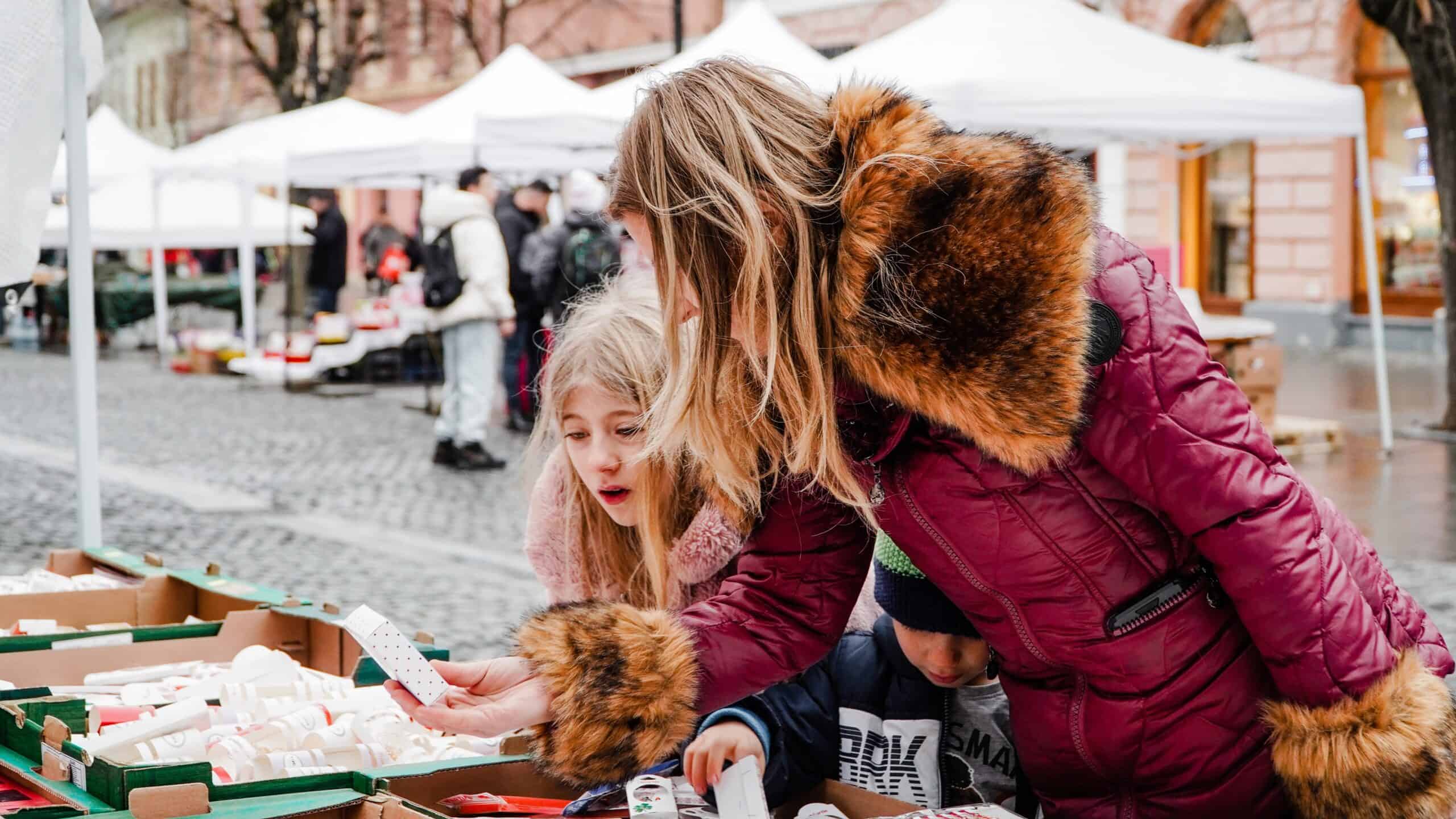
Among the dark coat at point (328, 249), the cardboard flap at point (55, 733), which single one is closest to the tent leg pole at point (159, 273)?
the dark coat at point (328, 249)

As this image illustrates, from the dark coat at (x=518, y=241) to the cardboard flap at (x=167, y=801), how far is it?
945 cm

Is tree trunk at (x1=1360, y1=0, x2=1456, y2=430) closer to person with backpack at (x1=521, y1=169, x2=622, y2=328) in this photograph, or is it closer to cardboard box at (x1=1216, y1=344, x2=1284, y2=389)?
cardboard box at (x1=1216, y1=344, x2=1284, y2=389)

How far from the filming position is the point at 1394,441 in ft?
33.2

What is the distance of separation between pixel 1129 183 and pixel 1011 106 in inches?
479

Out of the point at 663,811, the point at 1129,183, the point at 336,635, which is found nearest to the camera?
the point at 663,811

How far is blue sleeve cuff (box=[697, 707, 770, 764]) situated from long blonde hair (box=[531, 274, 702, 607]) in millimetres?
299

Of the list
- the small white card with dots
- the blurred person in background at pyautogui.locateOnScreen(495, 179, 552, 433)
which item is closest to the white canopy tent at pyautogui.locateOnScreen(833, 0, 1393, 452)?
the blurred person in background at pyautogui.locateOnScreen(495, 179, 552, 433)

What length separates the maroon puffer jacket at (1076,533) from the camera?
180 centimetres

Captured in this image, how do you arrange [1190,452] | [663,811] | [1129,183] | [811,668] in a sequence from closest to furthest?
[1190,452] → [663,811] → [811,668] → [1129,183]

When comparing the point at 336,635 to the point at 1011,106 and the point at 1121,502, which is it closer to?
the point at 1121,502

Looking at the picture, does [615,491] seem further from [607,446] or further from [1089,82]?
[1089,82]

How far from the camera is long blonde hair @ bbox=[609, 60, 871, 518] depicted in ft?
6.05

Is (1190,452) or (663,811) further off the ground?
(1190,452)

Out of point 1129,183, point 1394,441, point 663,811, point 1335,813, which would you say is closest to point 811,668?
point 663,811
